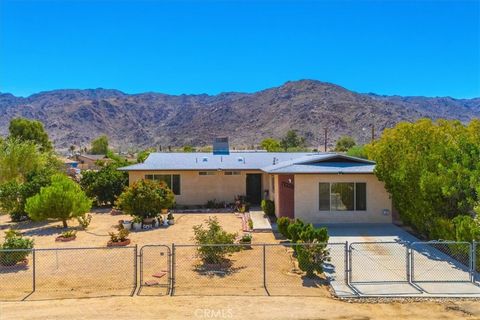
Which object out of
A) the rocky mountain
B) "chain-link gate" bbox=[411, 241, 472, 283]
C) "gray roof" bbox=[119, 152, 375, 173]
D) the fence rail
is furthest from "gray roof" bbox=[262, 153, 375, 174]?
the rocky mountain

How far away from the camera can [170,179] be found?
1014 inches

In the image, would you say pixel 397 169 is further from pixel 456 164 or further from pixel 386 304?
pixel 386 304

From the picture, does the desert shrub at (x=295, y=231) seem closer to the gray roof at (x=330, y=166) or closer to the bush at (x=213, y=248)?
the bush at (x=213, y=248)

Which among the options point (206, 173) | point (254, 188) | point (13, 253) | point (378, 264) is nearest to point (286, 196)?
point (254, 188)

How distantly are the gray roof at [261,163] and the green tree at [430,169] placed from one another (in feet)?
6.30

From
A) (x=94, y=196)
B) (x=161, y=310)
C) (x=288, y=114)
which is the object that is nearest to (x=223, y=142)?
(x=94, y=196)

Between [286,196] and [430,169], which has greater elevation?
[430,169]

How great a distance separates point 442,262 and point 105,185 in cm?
1967

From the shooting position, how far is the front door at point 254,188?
26344 mm

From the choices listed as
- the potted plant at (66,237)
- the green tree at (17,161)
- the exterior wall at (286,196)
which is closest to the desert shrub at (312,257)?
the exterior wall at (286,196)

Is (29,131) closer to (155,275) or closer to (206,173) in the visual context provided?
(206,173)

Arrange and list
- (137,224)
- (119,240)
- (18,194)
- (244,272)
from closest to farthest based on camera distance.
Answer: (244,272) → (119,240) → (137,224) → (18,194)

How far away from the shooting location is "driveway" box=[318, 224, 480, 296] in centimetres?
1103

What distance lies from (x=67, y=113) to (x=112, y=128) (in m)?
23.5
